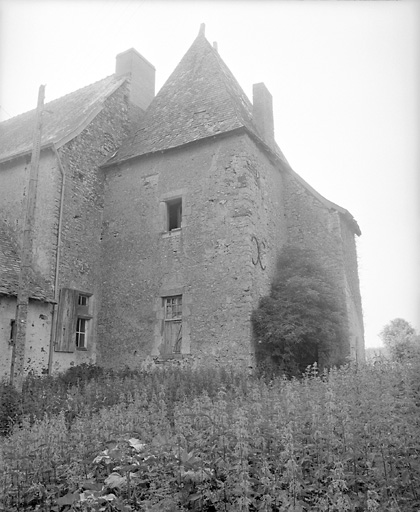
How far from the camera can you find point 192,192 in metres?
14.9

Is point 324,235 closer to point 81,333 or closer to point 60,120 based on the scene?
point 81,333

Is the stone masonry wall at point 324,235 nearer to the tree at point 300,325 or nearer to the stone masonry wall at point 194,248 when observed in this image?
the tree at point 300,325

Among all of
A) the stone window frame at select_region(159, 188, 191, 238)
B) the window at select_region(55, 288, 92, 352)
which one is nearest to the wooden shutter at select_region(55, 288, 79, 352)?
the window at select_region(55, 288, 92, 352)

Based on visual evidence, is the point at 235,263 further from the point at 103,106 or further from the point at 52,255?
the point at 103,106

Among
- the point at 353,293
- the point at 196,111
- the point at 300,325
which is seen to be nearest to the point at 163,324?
the point at 300,325

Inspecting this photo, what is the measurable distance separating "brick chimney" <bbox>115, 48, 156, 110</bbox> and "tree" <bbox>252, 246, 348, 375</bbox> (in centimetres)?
952

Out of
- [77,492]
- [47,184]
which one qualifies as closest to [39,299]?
[47,184]

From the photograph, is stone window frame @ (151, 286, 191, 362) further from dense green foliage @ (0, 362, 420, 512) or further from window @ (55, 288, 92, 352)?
dense green foliage @ (0, 362, 420, 512)

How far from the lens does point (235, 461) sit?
4609mm

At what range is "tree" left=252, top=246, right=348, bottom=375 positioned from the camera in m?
13.0

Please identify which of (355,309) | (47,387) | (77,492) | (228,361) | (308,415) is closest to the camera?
(77,492)

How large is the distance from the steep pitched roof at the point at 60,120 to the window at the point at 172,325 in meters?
5.96

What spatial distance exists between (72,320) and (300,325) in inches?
262

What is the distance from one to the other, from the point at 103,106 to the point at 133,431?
13.5 metres
